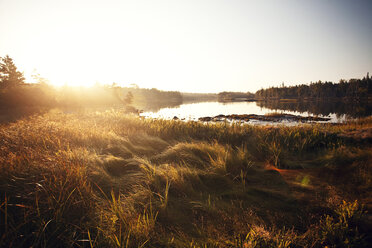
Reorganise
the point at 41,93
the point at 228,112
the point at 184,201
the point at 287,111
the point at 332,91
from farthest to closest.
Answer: the point at 332,91 < the point at 228,112 < the point at 287,111 < the point at 41,93 < the point at 184,201

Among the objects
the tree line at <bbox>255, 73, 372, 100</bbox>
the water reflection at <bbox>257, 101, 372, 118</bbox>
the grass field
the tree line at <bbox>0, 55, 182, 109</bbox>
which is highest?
the tree line at <bbox>255, 73, 372, 100</bbox>

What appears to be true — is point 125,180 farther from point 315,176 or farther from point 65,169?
point 315,176

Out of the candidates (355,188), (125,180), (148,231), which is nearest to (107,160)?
(125,180)

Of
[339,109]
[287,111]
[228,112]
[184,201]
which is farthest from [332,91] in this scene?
[184,201]

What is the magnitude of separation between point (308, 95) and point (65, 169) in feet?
459

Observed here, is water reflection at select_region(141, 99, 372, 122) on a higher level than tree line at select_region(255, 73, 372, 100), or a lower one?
lower

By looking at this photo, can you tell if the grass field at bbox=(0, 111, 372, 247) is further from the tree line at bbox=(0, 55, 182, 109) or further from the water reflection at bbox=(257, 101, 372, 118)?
the water reflection at bbox=(257, 101, 372, 118)

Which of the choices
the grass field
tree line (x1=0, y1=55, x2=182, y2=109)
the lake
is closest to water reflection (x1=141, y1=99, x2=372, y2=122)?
the lake

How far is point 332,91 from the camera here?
10019cm

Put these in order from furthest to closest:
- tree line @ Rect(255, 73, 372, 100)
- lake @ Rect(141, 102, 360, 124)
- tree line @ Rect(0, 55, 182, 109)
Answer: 1. tree line @ Rect(255, 73, 372, 100)
2. lake @ Rect(141, 102, 360, 124)
3. tree line @ Rect(0, 55, 182, 109)

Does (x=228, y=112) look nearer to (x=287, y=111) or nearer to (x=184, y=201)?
(x=287, y=111)

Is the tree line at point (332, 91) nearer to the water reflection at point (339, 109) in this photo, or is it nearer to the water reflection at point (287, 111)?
the water reflection at point (339, 109)

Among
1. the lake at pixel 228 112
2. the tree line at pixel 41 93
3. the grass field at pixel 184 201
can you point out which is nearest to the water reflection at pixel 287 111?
the lake at pixel 228 112

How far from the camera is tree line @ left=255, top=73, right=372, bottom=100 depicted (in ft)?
272
